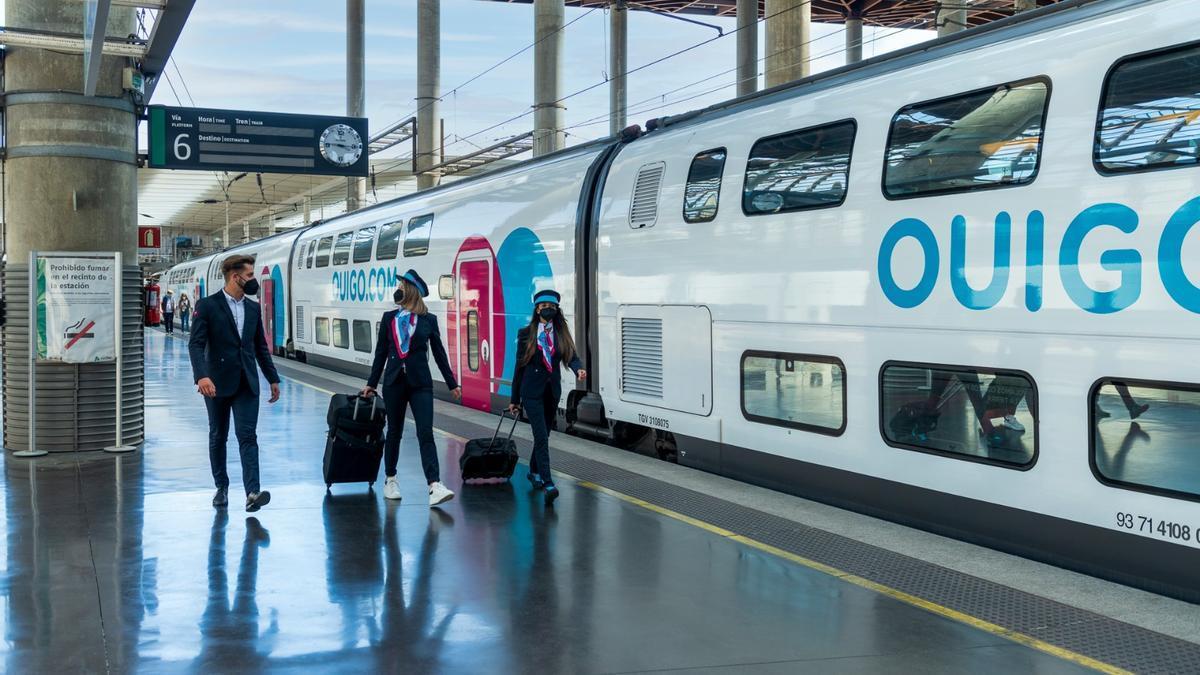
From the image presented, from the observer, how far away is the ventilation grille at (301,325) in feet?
74.9

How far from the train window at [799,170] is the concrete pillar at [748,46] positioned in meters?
24.4

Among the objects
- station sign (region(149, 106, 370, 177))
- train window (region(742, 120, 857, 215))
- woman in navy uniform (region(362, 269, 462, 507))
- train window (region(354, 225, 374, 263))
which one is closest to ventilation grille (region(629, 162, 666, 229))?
train window (region(742, 120, 857, 215))

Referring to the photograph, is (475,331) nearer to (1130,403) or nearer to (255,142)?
(255,142)

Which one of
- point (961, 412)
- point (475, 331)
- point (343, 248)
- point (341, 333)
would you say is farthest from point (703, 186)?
point (341, 333)

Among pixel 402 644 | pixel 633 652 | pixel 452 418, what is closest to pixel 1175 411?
pixel 633 652

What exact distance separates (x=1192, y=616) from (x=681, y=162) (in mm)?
5439

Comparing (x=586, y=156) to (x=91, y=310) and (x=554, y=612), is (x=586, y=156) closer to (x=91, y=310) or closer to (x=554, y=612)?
(x=91, y=310)

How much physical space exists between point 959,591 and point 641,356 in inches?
179

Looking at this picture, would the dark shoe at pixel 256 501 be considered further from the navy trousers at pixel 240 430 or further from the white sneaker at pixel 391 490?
the white sneaker at pixel 391 490

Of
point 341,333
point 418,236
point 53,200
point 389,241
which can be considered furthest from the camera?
point 341,333

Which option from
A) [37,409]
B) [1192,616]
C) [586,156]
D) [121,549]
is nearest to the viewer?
[1192,616]

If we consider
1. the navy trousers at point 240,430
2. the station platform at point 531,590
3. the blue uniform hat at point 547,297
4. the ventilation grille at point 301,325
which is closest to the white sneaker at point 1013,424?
the station platform at point 531,590

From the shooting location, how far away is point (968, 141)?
625cm

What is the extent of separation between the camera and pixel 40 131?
394 inches
